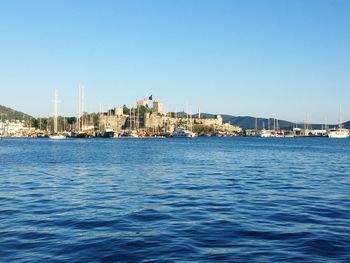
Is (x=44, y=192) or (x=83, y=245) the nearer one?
(x=83, y=245)

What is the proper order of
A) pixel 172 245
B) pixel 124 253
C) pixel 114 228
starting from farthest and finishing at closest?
pixel 114 228
pixel 172 245
pixel 124 253

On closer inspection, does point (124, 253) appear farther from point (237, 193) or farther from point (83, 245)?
point (237, 193)

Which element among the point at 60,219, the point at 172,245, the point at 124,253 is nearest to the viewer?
the point at 124,253

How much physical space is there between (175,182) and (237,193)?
26.2ft

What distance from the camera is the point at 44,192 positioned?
28.1m

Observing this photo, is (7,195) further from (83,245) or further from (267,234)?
(267,234)

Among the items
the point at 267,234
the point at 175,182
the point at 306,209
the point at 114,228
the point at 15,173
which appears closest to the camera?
the point at 267,234

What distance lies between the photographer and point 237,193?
28156mm

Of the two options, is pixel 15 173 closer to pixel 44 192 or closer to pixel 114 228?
pixel 44 192

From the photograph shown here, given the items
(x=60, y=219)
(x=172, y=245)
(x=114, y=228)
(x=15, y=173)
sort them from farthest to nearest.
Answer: (x=15, y=173)
(x=60, y=219)
(x=114, y=228)
(x=172, y=245)

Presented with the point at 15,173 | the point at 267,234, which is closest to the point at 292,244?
the point at 267,234

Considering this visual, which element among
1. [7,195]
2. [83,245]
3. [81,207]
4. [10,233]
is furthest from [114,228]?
[7,195]

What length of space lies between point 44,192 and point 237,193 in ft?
41.8

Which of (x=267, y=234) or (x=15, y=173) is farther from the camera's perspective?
(x=15, y=173)
